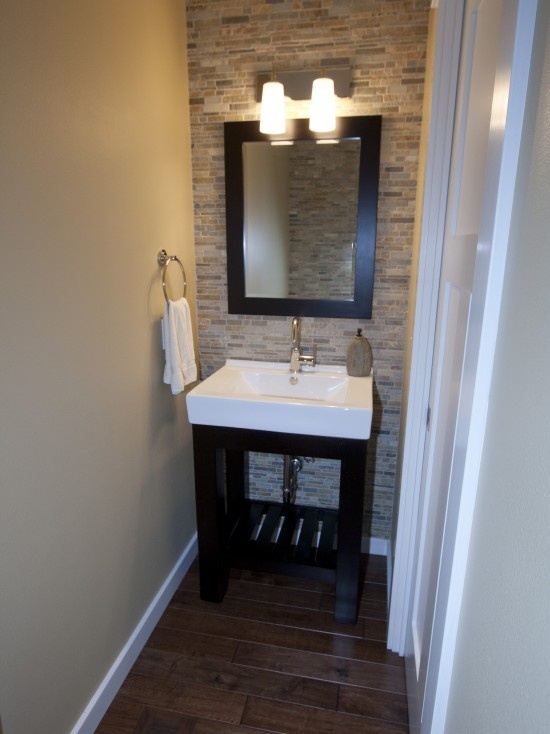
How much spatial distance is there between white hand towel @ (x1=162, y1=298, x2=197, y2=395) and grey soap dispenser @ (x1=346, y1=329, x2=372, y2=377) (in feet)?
2.27

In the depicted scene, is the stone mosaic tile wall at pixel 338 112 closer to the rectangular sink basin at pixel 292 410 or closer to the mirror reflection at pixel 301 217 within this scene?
the mirror reflection at pixel 301 217

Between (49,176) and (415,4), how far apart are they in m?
1.54

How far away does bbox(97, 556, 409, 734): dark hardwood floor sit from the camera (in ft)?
4.85

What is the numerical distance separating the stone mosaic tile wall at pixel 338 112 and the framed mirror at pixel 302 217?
0.06m

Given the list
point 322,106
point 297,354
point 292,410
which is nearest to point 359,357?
point 297,354

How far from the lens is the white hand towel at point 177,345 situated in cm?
173

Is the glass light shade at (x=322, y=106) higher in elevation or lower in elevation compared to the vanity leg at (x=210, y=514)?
higher

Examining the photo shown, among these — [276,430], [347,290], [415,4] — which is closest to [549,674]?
[276,430]

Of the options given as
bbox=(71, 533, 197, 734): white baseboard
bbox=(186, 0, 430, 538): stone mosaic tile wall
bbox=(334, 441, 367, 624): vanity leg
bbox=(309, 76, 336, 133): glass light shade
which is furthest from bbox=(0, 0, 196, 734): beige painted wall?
bbox=(334, 441, 367, 624): vanity leg

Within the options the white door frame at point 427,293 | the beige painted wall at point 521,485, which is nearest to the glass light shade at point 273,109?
the white door frame at point 427,293

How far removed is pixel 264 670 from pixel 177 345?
1.27 metres

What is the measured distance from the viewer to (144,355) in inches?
65.6

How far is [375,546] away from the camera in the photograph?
229cm

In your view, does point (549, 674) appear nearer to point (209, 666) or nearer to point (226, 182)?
point (209, 666)
